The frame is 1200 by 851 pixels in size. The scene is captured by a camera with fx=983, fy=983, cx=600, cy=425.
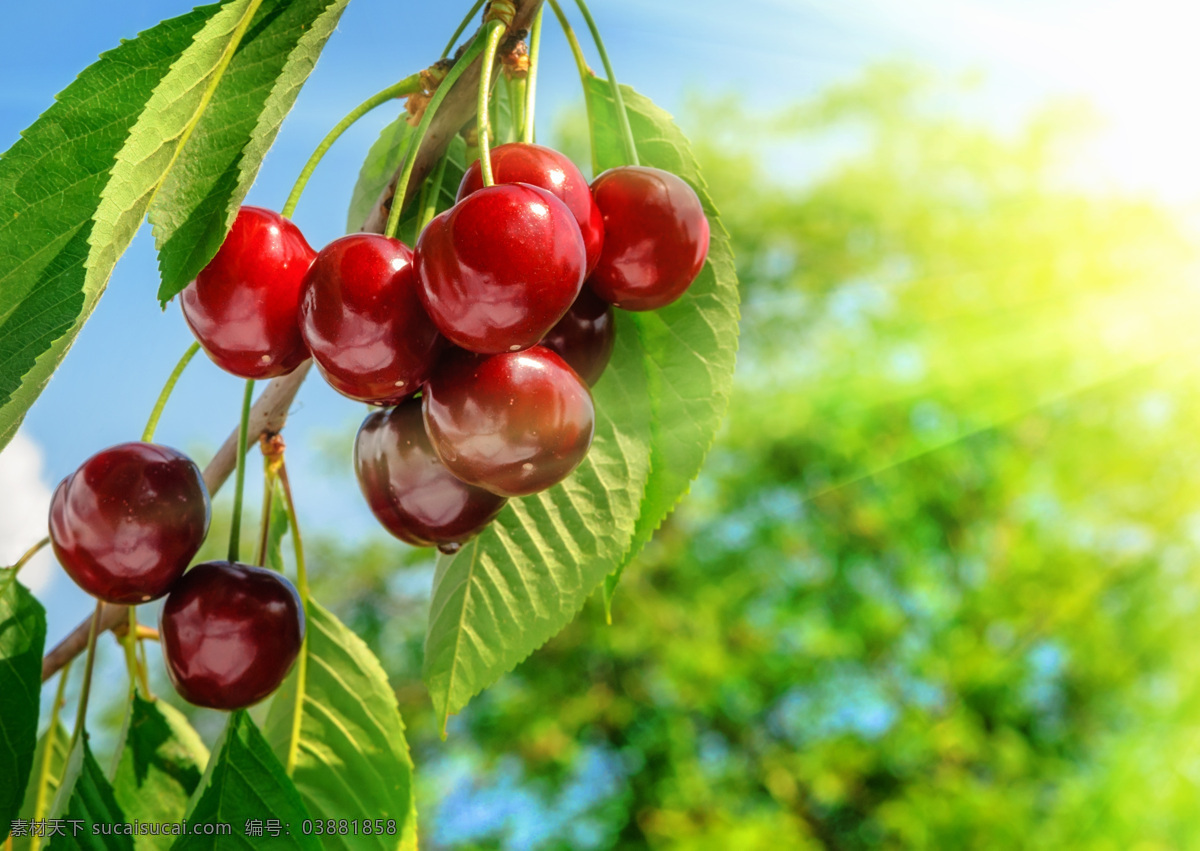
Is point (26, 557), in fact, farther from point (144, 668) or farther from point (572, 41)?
point (572, 41)

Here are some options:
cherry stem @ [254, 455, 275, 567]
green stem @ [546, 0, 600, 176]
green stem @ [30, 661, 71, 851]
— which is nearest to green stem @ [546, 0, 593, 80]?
green stem @ [546, 0, 600, 176]

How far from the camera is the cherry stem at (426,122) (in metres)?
0.39

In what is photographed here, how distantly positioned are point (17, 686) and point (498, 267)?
0.37m

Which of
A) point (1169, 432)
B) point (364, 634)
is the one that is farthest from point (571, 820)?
point (1169, 432)

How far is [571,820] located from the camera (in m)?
4.48

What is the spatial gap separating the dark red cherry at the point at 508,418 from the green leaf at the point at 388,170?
0.52 feet

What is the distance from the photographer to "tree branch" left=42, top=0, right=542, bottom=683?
0.43m

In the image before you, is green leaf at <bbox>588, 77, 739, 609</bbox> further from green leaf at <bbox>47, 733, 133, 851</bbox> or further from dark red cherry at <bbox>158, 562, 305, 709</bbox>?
green leaf at <bbox>47, 733, 133, 851</bbox>

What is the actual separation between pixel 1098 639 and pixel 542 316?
452 centimetres

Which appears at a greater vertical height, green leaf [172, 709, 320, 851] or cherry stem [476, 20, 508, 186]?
cherry stem [476, 20, 508, 186]

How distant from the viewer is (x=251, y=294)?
1.20 feet

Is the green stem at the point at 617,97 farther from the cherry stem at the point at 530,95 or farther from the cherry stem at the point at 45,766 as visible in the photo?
the cherry stem at the point at 45,766

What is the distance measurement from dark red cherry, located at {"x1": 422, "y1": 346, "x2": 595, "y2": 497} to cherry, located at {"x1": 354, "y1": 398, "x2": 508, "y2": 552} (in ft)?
0.14

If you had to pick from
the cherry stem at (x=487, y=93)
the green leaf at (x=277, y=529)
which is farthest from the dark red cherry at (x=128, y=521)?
the cherry stem at (x=487, y=93)
